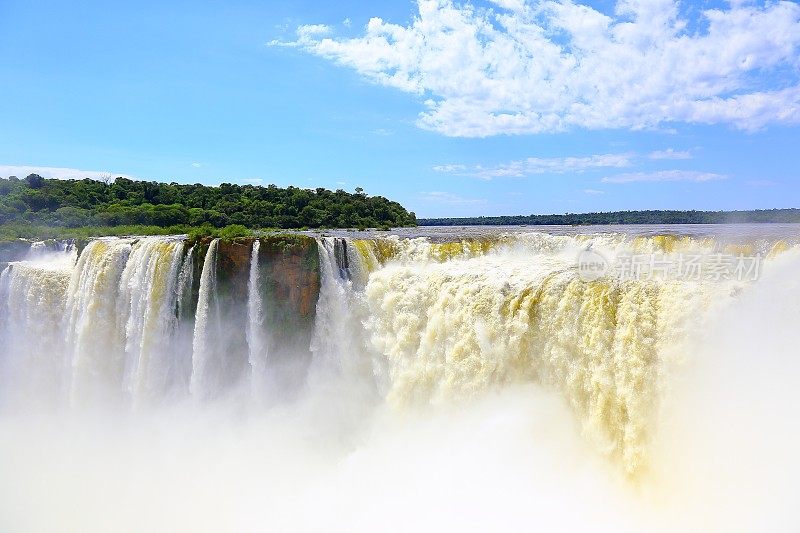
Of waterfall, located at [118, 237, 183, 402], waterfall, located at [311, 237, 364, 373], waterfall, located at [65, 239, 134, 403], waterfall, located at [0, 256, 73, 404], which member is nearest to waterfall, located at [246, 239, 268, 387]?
waterfall, located at [311, 237, 364, 373]

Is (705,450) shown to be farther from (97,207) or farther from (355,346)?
(97,207)

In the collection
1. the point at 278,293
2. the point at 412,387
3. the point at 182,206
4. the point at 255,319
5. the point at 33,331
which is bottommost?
the point at 412,387

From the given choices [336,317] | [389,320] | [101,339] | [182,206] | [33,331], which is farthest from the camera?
[182,206]

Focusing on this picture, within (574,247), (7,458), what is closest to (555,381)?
(574,247)

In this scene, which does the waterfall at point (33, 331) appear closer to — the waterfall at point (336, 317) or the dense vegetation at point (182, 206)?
the waterfall at point (336, 317)

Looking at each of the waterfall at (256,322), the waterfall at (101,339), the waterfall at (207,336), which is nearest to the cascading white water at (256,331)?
the waterfall at (256,322)

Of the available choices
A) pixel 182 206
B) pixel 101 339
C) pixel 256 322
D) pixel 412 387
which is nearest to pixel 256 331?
pixel 256 322

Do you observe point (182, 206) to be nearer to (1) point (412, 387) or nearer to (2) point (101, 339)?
(2) point (101, 339)

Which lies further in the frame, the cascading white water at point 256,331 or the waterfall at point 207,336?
the cascading white water at point 256,331
